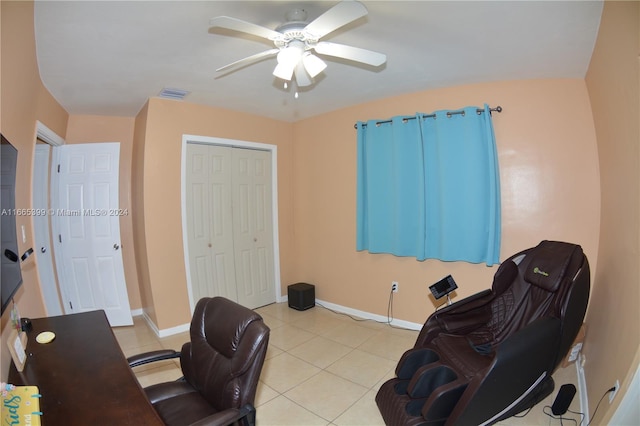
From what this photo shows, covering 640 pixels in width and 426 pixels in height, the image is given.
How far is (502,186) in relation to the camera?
107 inches

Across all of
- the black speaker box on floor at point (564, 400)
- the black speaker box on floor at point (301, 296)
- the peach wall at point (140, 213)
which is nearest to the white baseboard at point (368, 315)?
the black speaker box on floor at point (301, 296)

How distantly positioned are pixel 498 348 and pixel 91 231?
400 centimetres

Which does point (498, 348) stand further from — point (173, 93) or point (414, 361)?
point (173, 93)

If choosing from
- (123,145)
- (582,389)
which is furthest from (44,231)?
(582,389)

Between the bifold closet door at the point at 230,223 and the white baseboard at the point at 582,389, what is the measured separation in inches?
128

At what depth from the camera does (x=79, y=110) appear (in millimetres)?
3236

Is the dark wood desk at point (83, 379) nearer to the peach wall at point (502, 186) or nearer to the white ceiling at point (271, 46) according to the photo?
Answer: the white ceiling at point (271, 46)

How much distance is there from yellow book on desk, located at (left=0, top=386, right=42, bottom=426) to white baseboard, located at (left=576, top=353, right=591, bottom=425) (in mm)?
2648

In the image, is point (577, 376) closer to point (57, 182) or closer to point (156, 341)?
point (156, 341)

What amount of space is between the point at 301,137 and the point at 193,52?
213 centimetres

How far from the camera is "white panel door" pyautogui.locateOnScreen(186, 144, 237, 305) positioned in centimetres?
338

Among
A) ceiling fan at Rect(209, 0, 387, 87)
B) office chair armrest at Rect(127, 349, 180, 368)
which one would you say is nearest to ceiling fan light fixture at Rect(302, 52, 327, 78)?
ceiling fan at Rect(209, 0, 387, 87)

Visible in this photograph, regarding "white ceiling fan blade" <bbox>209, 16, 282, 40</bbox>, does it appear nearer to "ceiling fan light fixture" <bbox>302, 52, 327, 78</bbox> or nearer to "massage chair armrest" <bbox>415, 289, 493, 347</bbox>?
"ceiling fan light fixture" <bbox>302, 52, 327, 78</bbox>

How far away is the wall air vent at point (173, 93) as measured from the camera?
2848 millimetres
